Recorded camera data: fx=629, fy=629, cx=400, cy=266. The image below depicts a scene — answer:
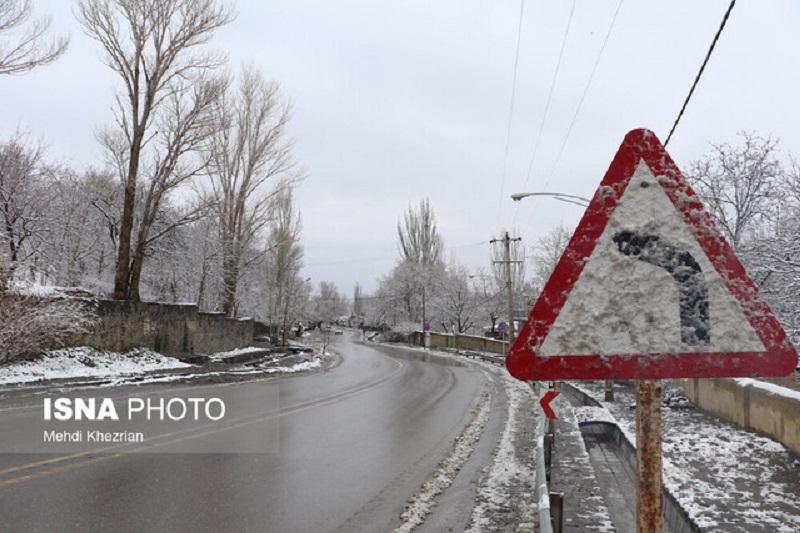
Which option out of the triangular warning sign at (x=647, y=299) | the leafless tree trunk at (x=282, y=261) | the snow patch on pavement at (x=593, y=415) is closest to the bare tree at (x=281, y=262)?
the leafless tree trunk at (x=282, y=261)

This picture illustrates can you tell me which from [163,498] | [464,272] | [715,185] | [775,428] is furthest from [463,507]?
[464,272]

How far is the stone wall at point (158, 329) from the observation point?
22594 mm

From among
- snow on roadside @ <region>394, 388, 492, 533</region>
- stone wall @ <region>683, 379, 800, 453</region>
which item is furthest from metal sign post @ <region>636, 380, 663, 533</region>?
stone wall @ <region>683, 379, 800, 453</region>

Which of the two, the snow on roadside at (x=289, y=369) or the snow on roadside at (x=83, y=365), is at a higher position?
the snow on roadside at (x=83, y=365)

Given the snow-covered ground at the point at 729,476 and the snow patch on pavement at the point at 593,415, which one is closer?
the snow-covered ground at the point at 729,476

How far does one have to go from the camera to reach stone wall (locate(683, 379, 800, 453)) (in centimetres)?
1015

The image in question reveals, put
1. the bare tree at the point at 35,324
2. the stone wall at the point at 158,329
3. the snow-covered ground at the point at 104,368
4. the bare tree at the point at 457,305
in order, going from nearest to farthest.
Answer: the snow-covered ground at the point at 104,368, the bare tree at the point at 35,324, the stone wall at the point at 158,329, the bare tree at the point at 457,305

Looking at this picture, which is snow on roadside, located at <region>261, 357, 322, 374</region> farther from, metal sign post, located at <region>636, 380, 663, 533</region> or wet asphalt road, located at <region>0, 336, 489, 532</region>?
metal sign post, located at <region>636, 380, 663, 533</region>

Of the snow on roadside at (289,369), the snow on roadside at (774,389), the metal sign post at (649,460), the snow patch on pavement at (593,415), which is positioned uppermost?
the metal sign post at (649,460)

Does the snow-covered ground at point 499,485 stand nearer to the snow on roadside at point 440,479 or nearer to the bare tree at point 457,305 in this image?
the snow on roadside at point 440,479

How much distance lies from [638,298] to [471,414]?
1406 cm

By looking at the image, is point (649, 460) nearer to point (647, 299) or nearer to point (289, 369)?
point (647, 299)

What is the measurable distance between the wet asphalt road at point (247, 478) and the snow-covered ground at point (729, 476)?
9.56 feet

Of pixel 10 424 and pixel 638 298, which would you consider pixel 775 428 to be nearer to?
pixel 638 298
